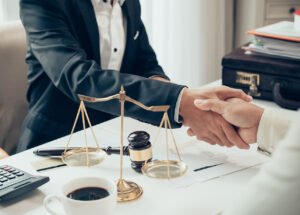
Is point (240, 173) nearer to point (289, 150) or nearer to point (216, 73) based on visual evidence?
point (289, 150)

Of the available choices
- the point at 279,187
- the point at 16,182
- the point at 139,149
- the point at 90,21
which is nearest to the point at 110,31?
the point at 90,21

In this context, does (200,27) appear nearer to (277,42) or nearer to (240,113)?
(277,42)

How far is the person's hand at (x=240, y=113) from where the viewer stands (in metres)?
1.17

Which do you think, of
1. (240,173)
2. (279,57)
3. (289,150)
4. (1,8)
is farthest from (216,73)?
(289,150)

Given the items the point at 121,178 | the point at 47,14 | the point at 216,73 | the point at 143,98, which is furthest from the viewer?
the point at 216,73

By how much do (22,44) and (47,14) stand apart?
0.28 meters

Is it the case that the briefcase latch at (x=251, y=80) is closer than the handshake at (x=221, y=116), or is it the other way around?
the handshake at (x=221, y=116)

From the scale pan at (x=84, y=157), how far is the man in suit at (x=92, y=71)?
0.16m

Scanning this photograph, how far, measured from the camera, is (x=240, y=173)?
107 cm

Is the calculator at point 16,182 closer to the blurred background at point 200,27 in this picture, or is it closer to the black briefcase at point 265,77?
the black briefcase at point 265,77

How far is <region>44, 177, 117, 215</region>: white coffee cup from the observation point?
0.80 m

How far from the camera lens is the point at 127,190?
957mm

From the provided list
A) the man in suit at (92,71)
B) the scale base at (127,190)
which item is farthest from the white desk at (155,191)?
the man in suit at (92,71)

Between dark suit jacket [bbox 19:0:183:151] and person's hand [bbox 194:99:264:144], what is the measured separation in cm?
9
